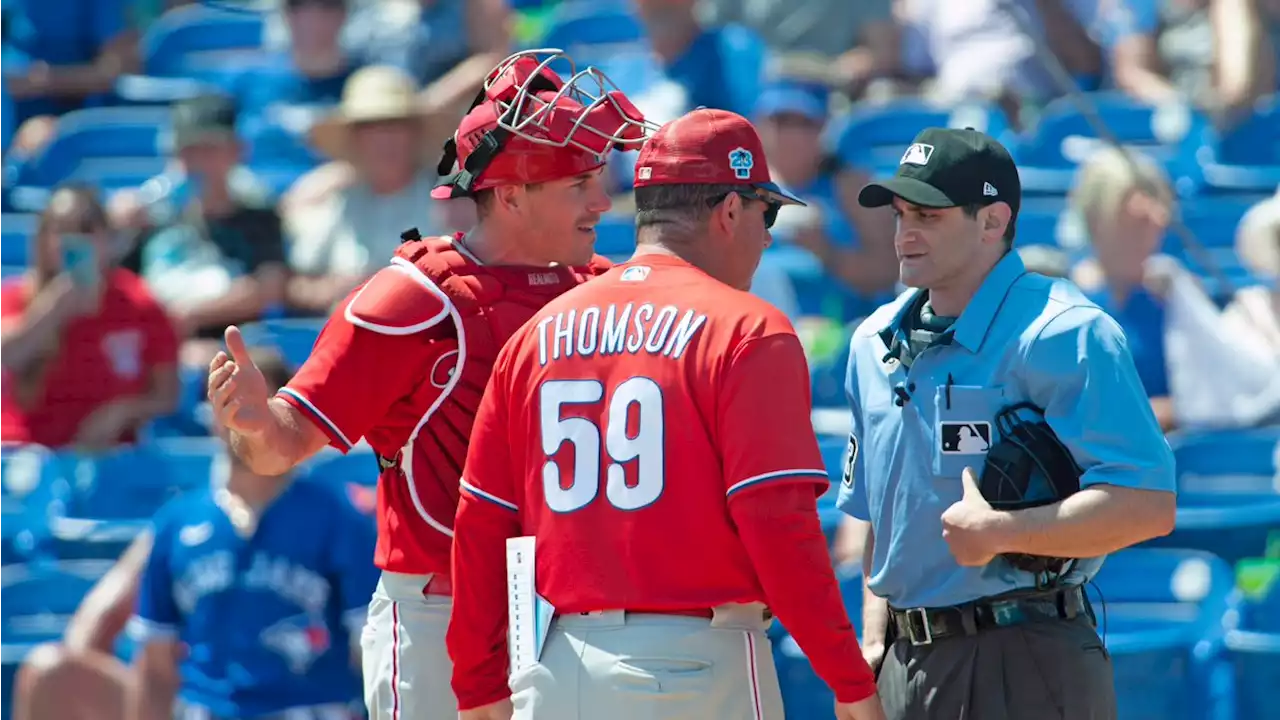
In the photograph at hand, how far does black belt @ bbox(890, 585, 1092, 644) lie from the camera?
11.3 feet

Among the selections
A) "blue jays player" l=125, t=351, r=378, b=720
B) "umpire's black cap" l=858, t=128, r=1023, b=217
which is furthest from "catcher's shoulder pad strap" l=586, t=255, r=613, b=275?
"blue jays player" l=125, t=351, r=378, b=720

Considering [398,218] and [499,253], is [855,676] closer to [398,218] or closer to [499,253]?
[499,253]

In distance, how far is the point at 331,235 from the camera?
8.30 m

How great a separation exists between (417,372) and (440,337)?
0.28 ft

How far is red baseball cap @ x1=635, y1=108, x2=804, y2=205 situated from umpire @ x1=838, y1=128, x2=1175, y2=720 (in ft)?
1.07

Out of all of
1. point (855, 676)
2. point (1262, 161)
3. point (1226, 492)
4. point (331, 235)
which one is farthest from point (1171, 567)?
point (331, 235)

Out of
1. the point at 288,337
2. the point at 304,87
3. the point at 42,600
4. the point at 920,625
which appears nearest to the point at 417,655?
the point at 920,625

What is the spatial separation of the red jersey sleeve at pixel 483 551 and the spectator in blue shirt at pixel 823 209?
443cm

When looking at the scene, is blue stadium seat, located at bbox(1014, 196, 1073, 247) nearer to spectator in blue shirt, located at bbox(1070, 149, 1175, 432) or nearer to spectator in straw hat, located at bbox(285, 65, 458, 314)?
spectator in blue shirt, located at bbox(1070, 149, 1175, 432)

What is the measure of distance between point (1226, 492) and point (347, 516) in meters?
2.96

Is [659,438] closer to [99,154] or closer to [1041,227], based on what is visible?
[1041,227]

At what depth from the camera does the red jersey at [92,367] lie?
24.8ft

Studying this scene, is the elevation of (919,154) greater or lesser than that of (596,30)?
lesser

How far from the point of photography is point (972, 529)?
10.8 ft
